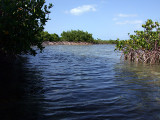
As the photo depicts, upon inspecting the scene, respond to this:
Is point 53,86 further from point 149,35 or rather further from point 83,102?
point 149,35

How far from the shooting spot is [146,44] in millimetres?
17641

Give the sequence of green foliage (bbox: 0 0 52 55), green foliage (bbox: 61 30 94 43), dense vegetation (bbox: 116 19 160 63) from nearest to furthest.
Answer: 1. green foliage (bbox: 0 0 52 55)
2. dense vegetation (bbox: 116 19 160 63)
3. green foliage (bbox: 61 30 94 43)

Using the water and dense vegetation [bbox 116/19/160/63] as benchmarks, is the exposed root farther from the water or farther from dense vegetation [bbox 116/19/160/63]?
the water

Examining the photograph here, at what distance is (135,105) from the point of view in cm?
598

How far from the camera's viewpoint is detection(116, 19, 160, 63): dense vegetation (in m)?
17.2

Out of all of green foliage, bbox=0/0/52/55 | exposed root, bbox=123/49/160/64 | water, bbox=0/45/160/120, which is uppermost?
green foliage, bbox=0/0/52/55

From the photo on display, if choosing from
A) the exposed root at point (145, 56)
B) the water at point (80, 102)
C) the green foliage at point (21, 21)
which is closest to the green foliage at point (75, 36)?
the exposed root at point (145, 56)

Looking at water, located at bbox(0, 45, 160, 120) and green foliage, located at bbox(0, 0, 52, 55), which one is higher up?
green foliage, located at bbox(0, 0, 52, 55)

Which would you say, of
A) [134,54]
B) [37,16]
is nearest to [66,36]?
[134,54]

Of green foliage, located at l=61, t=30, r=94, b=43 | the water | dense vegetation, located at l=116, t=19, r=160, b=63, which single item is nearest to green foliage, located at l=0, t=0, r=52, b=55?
the water

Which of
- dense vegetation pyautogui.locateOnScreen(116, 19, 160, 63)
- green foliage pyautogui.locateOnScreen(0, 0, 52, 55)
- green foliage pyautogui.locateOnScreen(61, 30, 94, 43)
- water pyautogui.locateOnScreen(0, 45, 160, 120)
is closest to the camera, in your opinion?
water pyautogui.locateOnScreen(0, 45, 160, 120)

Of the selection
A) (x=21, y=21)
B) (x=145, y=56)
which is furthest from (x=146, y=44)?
(x=21, y=21)

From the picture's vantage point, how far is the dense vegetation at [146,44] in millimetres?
17250

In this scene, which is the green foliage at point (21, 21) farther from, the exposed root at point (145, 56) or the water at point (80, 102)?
the exposed root at point (145, 56)
